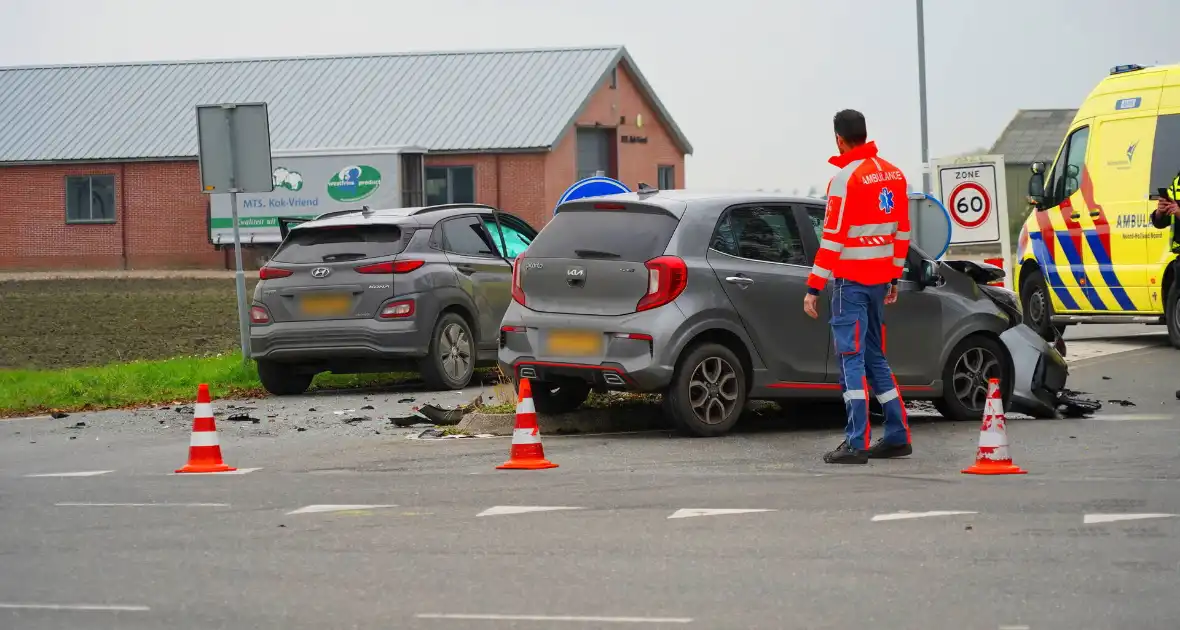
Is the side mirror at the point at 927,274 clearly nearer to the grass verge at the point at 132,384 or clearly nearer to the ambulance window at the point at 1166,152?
the grass verge at the point at 132,384

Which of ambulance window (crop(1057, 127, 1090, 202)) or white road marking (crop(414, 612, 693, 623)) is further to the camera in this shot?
ambulance window (crop(1057, 127, 1090, 202))

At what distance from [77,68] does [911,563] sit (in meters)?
58.7

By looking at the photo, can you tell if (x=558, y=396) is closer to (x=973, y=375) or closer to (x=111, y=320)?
(x=973, y=375)

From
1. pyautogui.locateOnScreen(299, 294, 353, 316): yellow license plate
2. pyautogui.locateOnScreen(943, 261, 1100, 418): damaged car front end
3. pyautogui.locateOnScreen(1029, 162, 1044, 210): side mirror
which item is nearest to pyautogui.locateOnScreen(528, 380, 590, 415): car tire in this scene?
pyautogui.locateOnScreen(943, 261, 1100, 418): damaged car front end

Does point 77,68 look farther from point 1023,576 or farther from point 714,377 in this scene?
point 1023,576

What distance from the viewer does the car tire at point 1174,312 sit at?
19.7 metres

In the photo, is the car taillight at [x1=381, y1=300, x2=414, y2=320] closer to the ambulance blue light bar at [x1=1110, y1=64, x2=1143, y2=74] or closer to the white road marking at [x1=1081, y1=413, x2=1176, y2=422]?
the white road marking at [x1=1081, y1=413, x2=1176, y2=422]

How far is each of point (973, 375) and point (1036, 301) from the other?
9.65m

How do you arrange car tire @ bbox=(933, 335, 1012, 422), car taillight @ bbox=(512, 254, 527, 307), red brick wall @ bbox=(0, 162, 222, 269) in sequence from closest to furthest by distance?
car taillight @ bbox=(512, 254, 527, 307)
car tire @ bbox=(933, 335, 1012, 422)
red brick wall @ bbox=(0, 162, 222, 269)

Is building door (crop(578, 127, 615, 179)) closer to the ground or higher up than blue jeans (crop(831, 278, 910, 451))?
higher up

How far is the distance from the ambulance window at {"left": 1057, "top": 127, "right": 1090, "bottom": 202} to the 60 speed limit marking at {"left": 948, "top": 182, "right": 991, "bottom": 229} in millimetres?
1990

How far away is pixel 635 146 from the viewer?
202ft

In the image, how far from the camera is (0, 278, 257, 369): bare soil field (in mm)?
22531

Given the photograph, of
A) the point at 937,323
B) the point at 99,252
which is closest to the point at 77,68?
the point at 99,252
